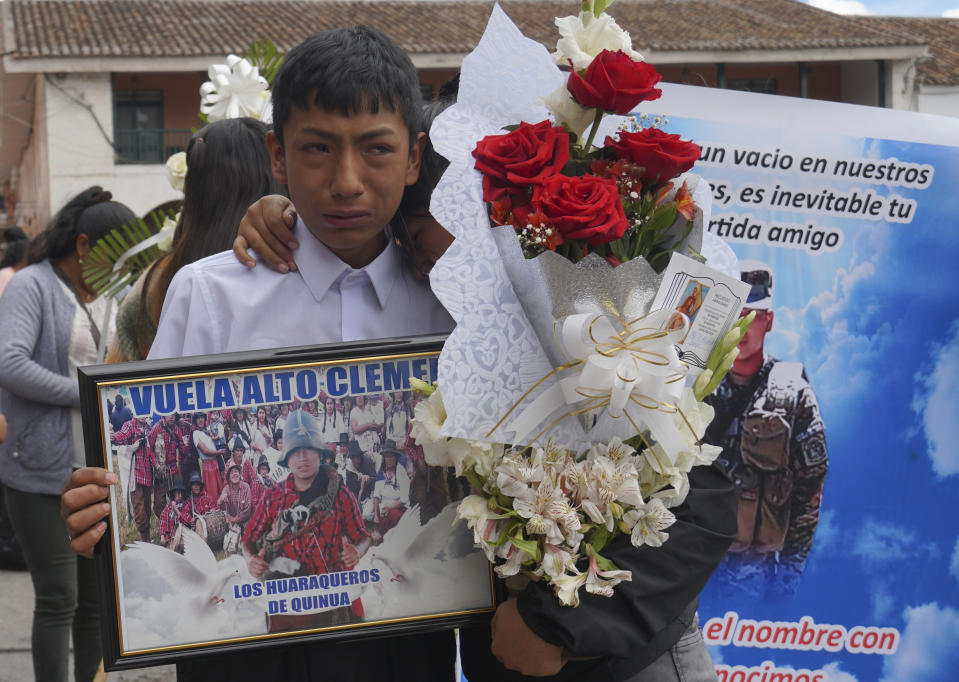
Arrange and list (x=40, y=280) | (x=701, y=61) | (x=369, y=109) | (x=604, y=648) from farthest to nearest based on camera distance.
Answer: (x=701, y=61), (x=40, y=280), (x=369, y=109), (x=604, y=648)

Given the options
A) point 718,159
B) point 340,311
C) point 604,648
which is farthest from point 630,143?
point 718,159

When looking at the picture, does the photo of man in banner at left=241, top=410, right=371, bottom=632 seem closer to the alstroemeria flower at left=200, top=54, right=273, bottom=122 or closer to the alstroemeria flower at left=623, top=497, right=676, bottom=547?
the alstroemeria flower at left=623, top=497, right=676, bottom=547

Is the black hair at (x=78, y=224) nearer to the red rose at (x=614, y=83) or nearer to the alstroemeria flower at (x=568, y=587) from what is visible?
the red rose at (x=614, y=83)

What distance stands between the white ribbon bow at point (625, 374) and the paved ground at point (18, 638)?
151 inches

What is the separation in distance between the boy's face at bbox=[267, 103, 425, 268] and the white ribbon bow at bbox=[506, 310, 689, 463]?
0.46 m

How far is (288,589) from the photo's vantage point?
179 centimetres

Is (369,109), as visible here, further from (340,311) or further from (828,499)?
(828,499)

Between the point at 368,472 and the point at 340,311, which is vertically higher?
the point at 340,311

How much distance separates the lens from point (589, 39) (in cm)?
177

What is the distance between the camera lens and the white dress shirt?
1.95 metres

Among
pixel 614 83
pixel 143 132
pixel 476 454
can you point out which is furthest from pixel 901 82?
pixel 476 454

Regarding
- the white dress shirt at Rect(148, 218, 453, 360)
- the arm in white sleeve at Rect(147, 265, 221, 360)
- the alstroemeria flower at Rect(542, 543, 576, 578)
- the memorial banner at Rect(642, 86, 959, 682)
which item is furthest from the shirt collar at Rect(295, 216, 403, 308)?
the memorial banner at Rect(642, 86, 959, 682)

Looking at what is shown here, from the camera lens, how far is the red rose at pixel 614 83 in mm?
1669

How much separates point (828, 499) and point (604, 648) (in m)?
1.87
